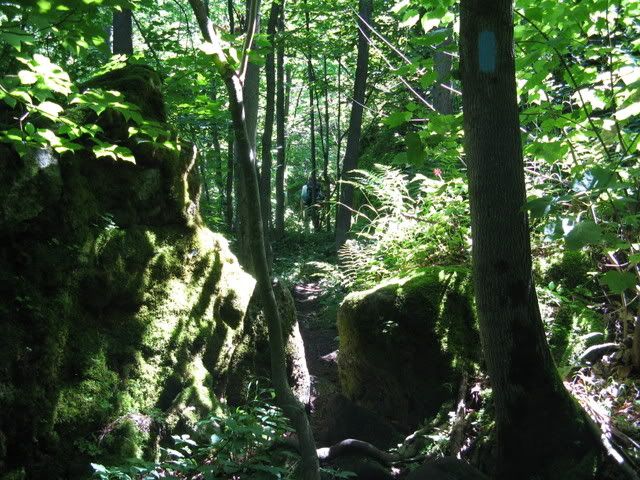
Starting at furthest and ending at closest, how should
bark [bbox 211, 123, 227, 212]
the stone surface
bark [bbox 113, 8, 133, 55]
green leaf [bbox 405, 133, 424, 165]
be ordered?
bark [bbox 211, 123, 227, 212], bark [bbox 113, 8, 133, 55], the stone surface, green leaf [bbox 405, 133, 424, 165]

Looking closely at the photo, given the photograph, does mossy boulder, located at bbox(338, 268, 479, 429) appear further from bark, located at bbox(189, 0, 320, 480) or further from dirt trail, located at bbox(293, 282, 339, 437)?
bark, located at bbox(189, 0, 320, 480)

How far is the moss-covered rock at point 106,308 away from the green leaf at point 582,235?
11.4 ft

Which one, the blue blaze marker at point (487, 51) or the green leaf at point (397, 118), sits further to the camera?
the green leaf at point (397, 118)

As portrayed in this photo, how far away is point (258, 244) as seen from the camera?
3.65m

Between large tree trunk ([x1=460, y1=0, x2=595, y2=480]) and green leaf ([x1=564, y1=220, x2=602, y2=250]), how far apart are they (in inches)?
31.9

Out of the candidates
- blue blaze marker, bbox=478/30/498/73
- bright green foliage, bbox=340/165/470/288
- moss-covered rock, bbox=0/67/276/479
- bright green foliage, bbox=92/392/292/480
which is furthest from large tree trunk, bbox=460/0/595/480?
moss-covered rock, bbox=0/67/276/479

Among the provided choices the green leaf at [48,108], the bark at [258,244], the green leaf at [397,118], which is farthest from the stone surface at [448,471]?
the green leaf at [48,108]

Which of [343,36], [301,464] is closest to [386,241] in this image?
[301,464]

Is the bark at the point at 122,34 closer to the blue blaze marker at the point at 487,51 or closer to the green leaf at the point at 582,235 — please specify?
the blue blaze marker at the point at 487,51

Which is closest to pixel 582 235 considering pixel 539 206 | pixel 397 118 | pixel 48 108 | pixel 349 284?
pixel 539 206

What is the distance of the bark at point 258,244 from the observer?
3416 mm

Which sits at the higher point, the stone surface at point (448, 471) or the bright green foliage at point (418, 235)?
the bright green foliage at point (418, 235)

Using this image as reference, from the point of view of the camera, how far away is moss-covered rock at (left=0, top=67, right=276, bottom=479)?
3.88 meters

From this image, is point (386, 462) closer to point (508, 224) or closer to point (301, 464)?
point (301, 464)
